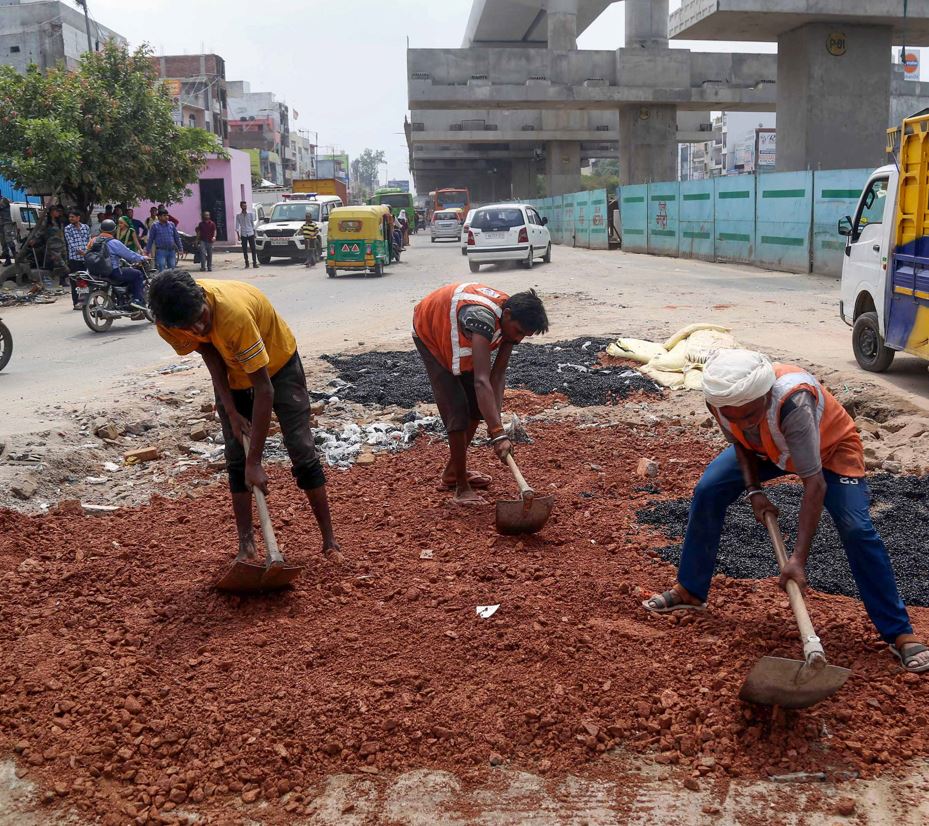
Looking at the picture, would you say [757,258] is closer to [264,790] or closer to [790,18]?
[790,18]

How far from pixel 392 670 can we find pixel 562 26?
38649 millimetres

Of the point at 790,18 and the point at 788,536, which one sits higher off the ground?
the point at 790,18

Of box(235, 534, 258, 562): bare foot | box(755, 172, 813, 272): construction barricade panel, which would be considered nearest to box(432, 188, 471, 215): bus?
box(755, 172, 813, 272): construction barricade panel

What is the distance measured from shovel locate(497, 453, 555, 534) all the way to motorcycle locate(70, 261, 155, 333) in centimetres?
1014

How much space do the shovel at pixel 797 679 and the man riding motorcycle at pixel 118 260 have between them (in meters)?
12.7

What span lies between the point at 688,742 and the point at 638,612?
92 centimetres

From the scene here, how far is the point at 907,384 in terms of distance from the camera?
29.5ft

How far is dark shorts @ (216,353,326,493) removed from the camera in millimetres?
4449

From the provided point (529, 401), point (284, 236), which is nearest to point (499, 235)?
point (284, 236)

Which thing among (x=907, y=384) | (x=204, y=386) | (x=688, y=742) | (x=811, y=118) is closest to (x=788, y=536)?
(x=688, y=742)

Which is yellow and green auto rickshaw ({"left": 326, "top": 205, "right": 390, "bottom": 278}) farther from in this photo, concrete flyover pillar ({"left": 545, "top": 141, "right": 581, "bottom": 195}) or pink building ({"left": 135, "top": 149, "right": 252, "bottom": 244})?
concrete flyover pillar ({"left": 545, "top": 141, "right": 581, "bottom": 195})

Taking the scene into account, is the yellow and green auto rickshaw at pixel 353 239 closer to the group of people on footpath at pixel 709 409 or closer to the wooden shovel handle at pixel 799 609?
the group of people on footpath at pixel 709 409

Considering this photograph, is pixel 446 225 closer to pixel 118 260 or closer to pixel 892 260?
pixel 118 260

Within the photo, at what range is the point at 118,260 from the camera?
14.1 m
